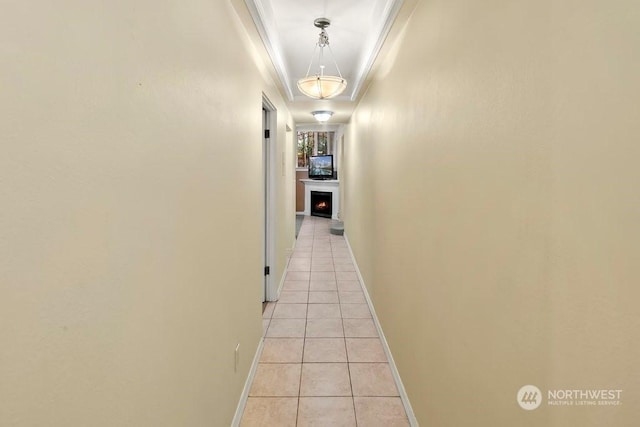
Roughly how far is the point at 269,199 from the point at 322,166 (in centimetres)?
672

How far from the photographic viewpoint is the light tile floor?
2161 millimetres

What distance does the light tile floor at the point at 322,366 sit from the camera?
2161mm

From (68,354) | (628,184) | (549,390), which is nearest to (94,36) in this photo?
(68,354)

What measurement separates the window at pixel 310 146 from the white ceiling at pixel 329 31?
22.9 ft

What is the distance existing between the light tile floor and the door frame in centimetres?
25

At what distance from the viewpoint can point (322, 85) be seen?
2924 millimetres

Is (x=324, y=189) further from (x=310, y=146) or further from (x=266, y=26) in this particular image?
(x=266, y=26)

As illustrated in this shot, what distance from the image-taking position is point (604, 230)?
2.26 ft

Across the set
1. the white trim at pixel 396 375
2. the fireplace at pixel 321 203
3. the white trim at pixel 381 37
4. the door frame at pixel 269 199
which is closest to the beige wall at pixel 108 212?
the white trim at pixel 381 37

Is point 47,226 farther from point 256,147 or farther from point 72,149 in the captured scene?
point 256,147

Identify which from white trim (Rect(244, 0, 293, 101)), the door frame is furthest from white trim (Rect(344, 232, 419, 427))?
white trim (Rect(244, 0, 293, 101))
